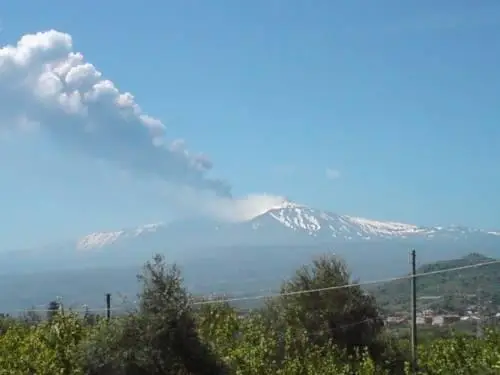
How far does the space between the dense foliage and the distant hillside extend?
5.38m

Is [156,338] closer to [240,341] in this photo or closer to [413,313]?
[240,341]

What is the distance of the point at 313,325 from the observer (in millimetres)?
31094

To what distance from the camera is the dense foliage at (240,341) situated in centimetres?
2280

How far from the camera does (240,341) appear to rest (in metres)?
27.9

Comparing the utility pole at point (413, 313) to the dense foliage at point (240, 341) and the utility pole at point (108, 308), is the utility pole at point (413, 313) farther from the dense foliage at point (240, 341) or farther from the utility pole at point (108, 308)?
the utility pole at point (108, 308)

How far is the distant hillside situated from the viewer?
41125 millimetres

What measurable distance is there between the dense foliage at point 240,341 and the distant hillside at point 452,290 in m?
5.38

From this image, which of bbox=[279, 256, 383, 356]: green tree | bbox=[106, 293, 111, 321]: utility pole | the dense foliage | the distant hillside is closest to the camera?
the dense foliage

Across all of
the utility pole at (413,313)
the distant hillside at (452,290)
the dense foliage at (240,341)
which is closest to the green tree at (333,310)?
the dense foliage at (240,341)

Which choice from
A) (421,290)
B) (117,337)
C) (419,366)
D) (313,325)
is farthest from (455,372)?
(421,290)

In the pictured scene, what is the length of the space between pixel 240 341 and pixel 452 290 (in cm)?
2745

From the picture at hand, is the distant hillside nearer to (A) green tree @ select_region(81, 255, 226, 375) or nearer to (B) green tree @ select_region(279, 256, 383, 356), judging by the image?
(B) green tree @ select_region(279, 256, 383, 356)

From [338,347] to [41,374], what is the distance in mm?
10604

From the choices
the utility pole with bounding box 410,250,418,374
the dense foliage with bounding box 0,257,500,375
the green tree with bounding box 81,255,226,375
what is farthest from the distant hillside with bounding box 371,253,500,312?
the green tree with bounding box 81,255,226,375
